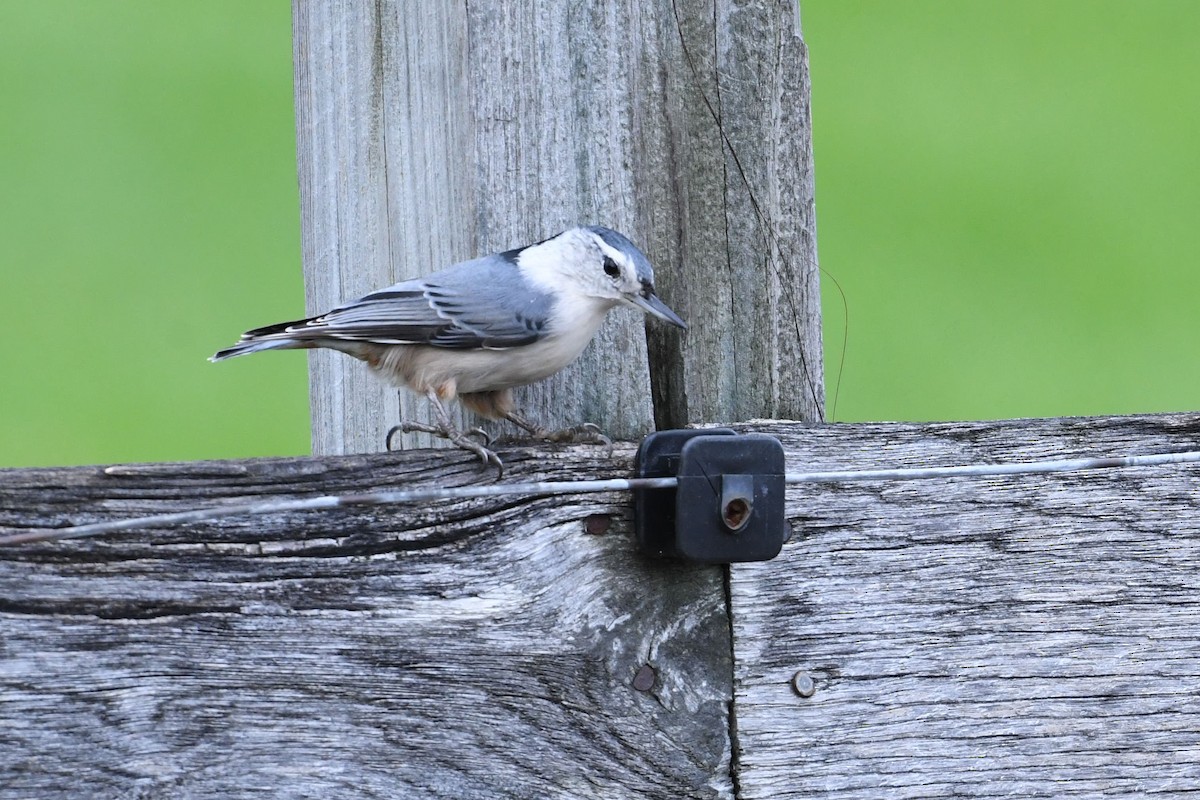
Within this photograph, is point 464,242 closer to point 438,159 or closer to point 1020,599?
point 438,159

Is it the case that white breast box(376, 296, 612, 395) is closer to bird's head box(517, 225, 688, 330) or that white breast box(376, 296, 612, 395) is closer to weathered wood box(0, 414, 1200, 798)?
bird's head box(517, 225, 688, 330)

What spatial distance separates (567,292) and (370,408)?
1.47 feet

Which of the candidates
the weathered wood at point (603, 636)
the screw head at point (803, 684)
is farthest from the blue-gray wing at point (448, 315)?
the screw head at point (803, 684)

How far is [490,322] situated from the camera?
2.34 m

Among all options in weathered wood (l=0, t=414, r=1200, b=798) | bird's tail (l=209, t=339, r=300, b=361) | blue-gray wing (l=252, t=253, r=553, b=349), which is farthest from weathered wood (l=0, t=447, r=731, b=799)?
bird's tail (l=209, t=339, r=300, b=361)

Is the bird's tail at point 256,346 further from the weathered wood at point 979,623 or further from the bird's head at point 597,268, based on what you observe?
the weathered wood at point 979,623

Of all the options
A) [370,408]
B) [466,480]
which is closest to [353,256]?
[370,408]

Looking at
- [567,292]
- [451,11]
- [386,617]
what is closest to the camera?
[386,617]

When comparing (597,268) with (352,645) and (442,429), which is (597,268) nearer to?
(442,429)

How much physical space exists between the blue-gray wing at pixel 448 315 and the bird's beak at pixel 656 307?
227 millimetres

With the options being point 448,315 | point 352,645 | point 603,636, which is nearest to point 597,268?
point 448,315

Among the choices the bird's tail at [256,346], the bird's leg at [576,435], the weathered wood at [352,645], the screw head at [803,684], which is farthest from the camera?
the bird's tail at [256,346]

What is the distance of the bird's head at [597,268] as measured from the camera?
1.89m

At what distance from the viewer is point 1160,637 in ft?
5.64
